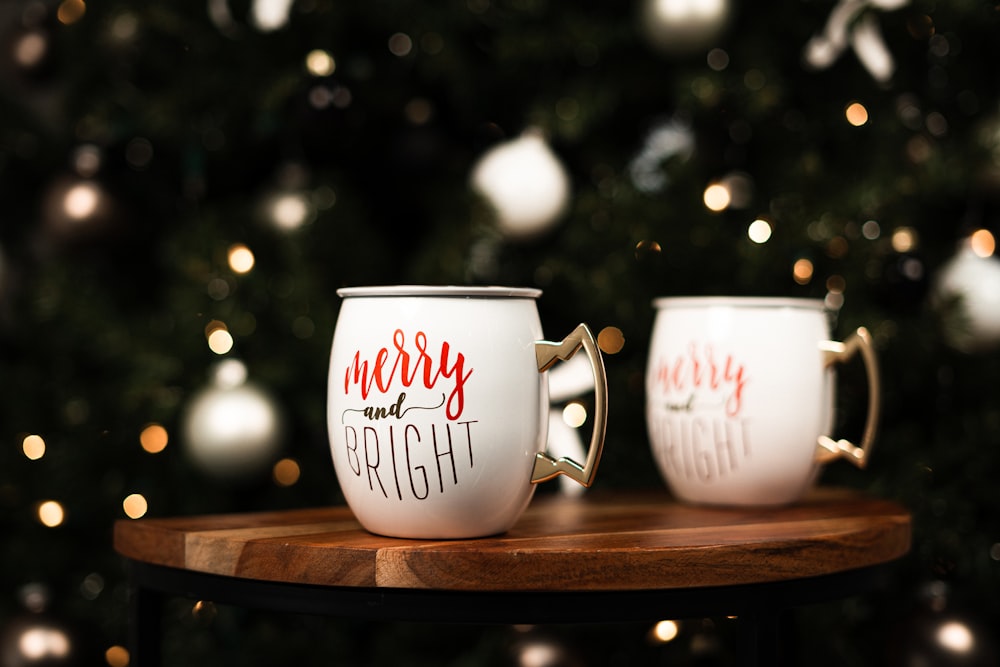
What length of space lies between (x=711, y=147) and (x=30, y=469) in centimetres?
96

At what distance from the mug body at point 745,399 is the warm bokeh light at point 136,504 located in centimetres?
72

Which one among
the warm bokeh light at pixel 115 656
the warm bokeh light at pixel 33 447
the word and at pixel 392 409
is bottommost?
the warm bokeh light at pixel 115 656

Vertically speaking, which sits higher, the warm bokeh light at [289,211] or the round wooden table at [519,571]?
the warm bokeh light at [289,211]

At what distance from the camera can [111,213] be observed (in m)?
1.31

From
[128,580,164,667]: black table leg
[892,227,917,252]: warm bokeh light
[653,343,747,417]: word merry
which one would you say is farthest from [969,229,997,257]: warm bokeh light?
[128,580,164,667]: black table leg

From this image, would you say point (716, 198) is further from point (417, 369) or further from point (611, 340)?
point (417, 369)

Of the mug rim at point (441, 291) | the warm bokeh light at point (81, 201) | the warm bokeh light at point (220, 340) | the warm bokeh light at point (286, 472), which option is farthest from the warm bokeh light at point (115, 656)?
the mug rim at point (441, 291)

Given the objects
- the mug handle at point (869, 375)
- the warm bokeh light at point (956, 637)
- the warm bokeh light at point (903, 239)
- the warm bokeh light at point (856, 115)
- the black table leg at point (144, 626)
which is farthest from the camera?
the warm bokeh light at point (856, 115)

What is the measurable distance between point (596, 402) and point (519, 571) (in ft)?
0.41

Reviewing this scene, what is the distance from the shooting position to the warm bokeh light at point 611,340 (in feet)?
3.98

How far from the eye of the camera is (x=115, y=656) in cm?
128

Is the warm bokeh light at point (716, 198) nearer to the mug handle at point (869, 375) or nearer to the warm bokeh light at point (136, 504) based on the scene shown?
the mug handle at point (869, 375)

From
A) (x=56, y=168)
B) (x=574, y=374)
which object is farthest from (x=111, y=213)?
(x=574, y=374)

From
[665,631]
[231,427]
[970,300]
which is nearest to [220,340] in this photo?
[231,427]
